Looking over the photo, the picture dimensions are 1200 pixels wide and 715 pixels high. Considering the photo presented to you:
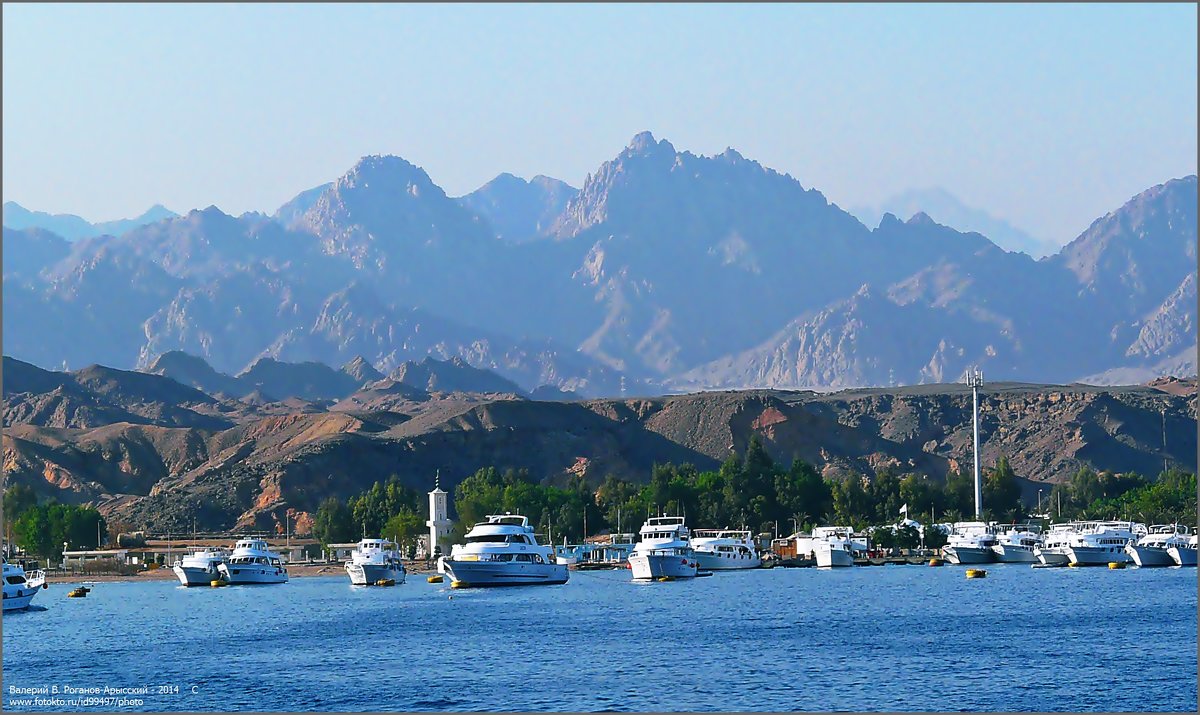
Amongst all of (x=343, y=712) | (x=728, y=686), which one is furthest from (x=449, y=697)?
(x=728, y=686)

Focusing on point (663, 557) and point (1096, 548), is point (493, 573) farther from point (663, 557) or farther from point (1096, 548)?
point (1096, 548)

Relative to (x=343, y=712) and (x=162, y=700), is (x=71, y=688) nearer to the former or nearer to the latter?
(x=162, y=700)

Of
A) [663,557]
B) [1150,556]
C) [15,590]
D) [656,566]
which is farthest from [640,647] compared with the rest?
[1150,556]

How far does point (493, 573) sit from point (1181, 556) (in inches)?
3055

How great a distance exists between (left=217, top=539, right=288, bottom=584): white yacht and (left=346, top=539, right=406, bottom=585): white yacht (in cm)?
794

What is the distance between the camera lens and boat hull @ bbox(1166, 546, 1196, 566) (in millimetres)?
191375

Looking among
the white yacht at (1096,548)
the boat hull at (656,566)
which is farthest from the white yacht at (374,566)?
the white yacht at (1096,548)

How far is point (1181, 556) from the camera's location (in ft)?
630

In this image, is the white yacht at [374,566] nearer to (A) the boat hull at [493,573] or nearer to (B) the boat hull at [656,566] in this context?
(A) the boat hull at [493,573]

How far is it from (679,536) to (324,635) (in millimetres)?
80181

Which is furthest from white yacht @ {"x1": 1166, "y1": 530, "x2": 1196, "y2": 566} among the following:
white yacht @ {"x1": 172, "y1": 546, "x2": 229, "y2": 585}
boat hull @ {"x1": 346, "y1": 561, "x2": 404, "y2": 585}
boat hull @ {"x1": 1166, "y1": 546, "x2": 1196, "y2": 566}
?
white yacht @ {"x1": 172, "y1": 546, "x2": 229, "y2": 585}

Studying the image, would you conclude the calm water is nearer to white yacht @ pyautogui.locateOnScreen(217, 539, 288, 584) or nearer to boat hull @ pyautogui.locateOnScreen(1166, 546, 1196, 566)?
white yacht @ pyautogui.locateOnScreen(217, 539, 288, 584)

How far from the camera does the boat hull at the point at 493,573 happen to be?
15988 cm

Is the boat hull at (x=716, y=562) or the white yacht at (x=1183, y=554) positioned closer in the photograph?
the white yacht at (x=1183, y=554)
